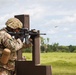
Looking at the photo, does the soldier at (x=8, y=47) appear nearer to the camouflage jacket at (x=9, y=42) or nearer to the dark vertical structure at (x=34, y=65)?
the camouflage jacket at (x=9, y=42)

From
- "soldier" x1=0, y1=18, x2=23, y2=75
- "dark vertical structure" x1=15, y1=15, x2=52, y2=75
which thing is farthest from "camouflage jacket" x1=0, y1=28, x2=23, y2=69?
"dark vertical structure" x1=15, y1=15, x2=52, y2=75

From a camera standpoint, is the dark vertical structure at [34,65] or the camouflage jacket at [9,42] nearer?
the camouflage jacket at [9,42]

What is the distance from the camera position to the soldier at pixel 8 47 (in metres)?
4.82

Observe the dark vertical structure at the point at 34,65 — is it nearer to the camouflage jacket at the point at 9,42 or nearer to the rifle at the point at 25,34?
the rifle at the point at 25,34

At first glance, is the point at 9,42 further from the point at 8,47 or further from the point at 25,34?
the point at 25,34

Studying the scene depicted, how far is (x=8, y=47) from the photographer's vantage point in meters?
4.83

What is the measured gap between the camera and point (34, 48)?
17.2ft

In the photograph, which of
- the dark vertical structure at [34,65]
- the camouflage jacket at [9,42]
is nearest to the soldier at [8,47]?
the camouflage jacket at [9,42]

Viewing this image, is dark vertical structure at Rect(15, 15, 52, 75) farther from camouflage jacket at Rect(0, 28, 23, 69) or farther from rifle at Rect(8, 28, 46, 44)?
camouflage jacket at Rect(0, 28, 23, 69)

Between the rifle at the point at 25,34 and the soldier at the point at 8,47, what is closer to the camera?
the soldier at the point at 8,47

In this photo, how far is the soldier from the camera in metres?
4.82

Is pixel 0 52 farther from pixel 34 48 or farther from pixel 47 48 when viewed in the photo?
pixel 47 48

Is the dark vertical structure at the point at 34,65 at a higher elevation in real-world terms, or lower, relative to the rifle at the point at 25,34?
lower

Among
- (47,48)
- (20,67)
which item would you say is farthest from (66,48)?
(20,67)
